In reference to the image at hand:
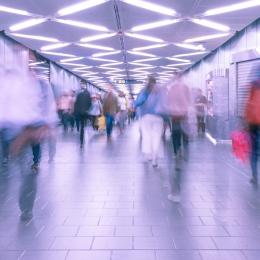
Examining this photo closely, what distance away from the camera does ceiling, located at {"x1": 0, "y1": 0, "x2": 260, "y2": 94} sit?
1017 centimetres

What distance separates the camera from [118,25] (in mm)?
12430

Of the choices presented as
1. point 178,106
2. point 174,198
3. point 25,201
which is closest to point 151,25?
point 178,106

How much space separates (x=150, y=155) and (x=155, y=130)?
1.09 metres

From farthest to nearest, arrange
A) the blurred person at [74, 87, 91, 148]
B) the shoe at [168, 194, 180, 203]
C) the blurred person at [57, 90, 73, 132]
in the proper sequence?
1. the blurred person at [57, 90, 73, 132]
2. the blurred person at [74, 87, 91, 148]
3. the shoe at [168, 194, 180, 203]

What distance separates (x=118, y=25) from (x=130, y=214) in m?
9.24

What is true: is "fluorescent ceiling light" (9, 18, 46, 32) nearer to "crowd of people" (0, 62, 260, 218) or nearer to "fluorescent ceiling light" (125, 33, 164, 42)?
"fluorescent ceiling light" (125, 33, 164, 42)

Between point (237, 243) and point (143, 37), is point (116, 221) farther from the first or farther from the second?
point (143, 37)

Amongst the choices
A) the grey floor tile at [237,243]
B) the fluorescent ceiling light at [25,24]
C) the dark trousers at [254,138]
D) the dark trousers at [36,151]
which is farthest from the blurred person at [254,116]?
the fluorescent ceiling light at [25,24]

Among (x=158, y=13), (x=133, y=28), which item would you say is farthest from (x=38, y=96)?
(x=133, y=28)

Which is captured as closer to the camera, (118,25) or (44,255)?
(44,255)

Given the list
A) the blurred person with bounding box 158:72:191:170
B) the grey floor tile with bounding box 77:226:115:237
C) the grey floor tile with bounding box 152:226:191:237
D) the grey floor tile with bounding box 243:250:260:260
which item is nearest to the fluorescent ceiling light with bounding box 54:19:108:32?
the blurred person with bounding box 158:72:191:170

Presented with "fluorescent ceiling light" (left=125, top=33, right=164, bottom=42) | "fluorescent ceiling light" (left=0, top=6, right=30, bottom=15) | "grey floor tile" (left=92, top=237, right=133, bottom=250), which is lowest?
"grey floor tile" (left=92, top=237, right=133, bottom=250)

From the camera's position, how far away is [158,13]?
1084cm

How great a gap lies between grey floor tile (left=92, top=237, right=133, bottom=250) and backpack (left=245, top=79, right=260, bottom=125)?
253cm
